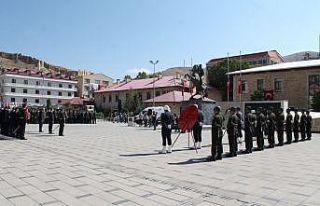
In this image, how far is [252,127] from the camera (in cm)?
1552

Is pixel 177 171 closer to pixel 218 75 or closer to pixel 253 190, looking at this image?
pixel 253 190

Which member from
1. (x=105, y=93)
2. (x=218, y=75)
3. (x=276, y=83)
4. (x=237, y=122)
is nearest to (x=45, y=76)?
(x=105, y=93)

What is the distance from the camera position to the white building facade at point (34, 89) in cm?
8556

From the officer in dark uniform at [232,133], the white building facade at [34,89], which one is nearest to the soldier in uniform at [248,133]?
the officer in dark uniform at [232,133]

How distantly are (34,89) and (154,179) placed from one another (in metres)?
86.6

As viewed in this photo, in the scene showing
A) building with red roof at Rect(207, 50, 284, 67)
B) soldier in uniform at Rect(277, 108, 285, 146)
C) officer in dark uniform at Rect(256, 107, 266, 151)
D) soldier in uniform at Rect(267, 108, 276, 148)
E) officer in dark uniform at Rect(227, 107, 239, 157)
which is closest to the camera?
officer in dark uniform at Rect(227, 107, 239, 157)

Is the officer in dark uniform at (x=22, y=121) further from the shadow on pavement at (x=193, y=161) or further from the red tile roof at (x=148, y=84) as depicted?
the red tile roof at (x=148, y=84)

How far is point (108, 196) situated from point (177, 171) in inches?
131

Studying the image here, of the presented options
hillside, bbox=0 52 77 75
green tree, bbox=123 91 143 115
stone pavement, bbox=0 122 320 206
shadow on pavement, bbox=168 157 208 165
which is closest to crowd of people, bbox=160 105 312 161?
shadow on pavement, bbox=168 157 208 165

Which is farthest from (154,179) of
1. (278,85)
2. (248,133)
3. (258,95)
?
(278,85)

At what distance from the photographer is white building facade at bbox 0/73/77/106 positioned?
85.6 m

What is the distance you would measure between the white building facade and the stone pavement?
2993 inches

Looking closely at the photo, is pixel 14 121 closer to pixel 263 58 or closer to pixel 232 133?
pixel 232 133

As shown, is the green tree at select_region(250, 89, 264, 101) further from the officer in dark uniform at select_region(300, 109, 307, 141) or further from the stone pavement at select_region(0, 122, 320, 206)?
the stone pavement at select_region(0, 122, 320, 206)
